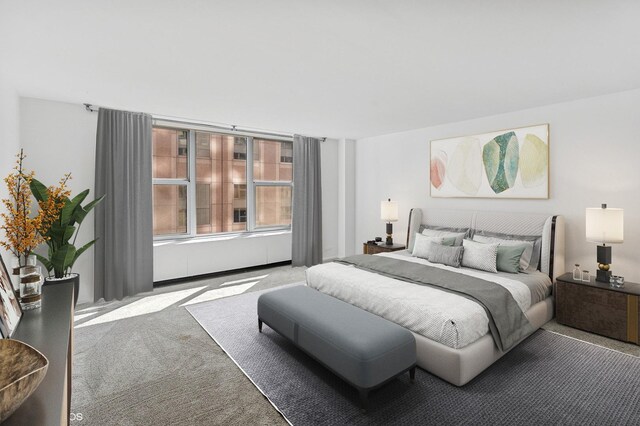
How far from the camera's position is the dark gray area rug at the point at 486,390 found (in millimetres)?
2031

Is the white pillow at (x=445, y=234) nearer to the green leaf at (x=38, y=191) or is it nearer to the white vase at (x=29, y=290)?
the white vase at (x=29, y=290)

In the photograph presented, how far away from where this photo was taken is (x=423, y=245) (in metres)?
4.32

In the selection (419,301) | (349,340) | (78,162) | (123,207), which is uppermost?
(78,162)

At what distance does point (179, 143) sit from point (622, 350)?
230 inches

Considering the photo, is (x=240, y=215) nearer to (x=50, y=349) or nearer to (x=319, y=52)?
(x=319, y=52)

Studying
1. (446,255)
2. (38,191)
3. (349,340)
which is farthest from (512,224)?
(38,191)

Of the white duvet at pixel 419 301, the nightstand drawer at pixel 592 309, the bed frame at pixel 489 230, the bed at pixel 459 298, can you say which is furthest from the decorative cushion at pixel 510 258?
the nightstand drawer at pixel 592 309

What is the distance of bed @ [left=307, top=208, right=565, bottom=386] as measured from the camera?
93.4 inches

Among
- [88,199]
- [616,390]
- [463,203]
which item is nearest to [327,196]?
[463,203]

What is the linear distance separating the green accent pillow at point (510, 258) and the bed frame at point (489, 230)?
33 cm

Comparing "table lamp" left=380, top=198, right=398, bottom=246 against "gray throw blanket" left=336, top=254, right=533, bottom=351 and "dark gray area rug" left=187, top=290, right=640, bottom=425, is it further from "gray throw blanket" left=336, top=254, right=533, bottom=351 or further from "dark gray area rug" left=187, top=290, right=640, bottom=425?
"dark gray area rug" left=187, top=290, right=640, bottom=425

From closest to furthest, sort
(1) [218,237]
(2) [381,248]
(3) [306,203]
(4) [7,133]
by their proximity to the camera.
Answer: (4) [7,133], (2) [381,248], (1) [218,237], (3) [306,203]

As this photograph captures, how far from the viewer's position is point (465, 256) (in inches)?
151

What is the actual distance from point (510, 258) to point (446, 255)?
664 millimetres
